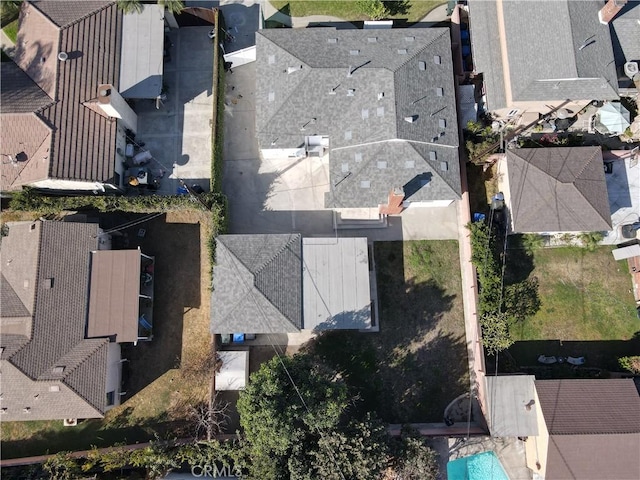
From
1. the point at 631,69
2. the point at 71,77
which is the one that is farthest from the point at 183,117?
the point at 631,69

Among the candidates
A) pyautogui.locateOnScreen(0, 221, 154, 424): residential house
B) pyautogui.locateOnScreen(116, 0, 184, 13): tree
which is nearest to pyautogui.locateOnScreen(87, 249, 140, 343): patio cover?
pyautogui.locateOnScreen(0, 221, 154, 424): residential house

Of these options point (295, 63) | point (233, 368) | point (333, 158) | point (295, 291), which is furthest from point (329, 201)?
point (233, 368)

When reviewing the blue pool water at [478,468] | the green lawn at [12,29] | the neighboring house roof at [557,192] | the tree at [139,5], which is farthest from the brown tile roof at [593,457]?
the green lawn at [12,29]

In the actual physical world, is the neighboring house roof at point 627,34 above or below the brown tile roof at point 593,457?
above

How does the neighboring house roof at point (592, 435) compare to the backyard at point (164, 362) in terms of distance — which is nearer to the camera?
the neighboring house roof at point (592, 435)

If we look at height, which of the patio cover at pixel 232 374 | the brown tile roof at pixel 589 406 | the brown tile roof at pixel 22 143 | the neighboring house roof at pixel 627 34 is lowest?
the brown tile roof at pixel 589 406

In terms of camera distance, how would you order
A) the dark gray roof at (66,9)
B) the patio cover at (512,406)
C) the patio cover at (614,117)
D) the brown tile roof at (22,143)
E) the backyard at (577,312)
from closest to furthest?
1. the patio cover at (512,406)
2. the brown tile roof at (22,143)
3. the dark gray roof at (66,9)
4. the backyard at (577,312)
5. the patio cover at (614,117)

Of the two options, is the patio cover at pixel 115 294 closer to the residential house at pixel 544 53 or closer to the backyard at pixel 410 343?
the backyard at pixel 410 343
